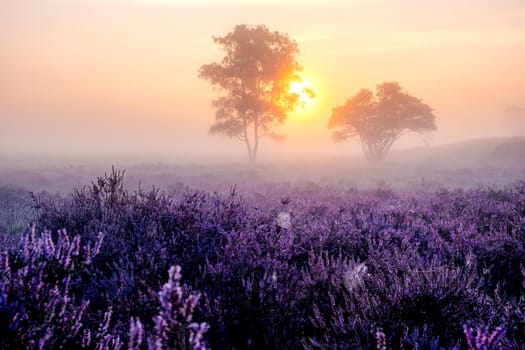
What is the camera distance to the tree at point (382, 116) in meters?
32.9

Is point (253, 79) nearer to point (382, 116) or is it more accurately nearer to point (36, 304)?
point (382, 116)

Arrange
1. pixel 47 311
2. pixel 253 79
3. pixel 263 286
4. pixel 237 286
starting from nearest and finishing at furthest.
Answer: pixel 47 311
pixel 263 286
pixel 237 286
pixel 253 79

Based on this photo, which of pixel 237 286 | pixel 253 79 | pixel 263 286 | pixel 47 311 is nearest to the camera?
pixel 47 311

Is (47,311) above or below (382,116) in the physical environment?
below

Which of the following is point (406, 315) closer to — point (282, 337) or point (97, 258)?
point (282, 337)

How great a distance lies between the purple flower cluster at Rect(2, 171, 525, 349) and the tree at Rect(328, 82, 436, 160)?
30066 mm

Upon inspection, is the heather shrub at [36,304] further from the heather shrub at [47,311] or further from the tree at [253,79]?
the tree at [253,79]

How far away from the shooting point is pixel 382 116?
33.0m

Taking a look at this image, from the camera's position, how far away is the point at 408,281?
237 cm

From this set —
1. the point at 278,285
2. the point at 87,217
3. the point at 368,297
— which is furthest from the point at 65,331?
the point at 87,217

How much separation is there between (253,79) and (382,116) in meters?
10.9

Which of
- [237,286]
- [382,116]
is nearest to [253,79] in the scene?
[382,116]

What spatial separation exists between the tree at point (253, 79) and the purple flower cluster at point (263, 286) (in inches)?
1064

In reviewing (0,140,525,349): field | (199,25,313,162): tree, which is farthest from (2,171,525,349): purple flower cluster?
(199,25,313,162): tree
